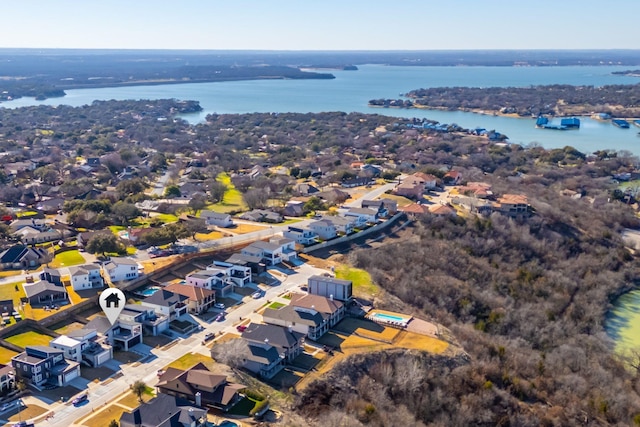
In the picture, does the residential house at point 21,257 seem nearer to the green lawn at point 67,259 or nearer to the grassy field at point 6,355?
the green lawn at point 67,259

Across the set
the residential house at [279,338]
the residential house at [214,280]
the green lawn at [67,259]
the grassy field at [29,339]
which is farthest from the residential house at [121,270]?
the residential house at [279,338]

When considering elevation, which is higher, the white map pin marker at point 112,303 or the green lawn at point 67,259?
the white map pin marker at point 112,303

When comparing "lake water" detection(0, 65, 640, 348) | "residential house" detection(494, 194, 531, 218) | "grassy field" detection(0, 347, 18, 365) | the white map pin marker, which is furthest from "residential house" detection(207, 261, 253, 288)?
"residential house" detection(494, 194, 531, 218)

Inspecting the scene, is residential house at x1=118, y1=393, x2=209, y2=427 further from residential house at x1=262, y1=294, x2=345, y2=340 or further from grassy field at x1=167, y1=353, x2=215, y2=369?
residential house at x1=262, y1=294, x2=345, y2=340

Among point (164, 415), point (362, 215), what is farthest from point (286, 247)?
point (164, 415)

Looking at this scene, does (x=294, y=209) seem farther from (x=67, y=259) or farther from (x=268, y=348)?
(x=268, y=348)

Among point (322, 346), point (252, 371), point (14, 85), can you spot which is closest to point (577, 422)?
point (322, 346)
